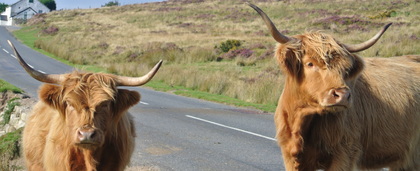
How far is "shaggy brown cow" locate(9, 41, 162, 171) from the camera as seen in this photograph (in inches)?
170

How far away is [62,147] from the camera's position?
4.64 metres

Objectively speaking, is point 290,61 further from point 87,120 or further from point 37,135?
point 37,135

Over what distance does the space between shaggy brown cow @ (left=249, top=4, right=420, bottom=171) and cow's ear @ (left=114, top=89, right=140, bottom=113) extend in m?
1.41

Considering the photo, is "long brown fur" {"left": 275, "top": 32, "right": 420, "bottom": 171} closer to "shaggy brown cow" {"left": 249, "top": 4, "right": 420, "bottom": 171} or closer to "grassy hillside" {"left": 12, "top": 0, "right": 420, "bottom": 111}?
"shaggy brown cow" {"left": 249, "top": 4, "right": 420, "bottom": 171}

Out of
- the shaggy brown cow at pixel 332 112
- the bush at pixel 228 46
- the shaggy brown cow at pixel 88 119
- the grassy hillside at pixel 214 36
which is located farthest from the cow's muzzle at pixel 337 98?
the bush at pixel 228 46

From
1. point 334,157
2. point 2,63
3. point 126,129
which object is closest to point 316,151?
point 334,157

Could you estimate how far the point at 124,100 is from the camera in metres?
4.64

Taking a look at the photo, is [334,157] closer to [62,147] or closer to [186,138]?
[62,147]

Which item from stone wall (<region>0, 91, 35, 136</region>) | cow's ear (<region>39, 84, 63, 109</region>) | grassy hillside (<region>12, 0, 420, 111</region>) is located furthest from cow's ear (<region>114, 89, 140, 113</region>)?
grassy hillside (<region>12, 0, 420, 111</region>)

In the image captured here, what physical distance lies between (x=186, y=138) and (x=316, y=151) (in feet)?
16.5

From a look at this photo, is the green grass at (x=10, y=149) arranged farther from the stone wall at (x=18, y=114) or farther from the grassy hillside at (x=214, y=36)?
the grassy hillside at (x=214, y=36)

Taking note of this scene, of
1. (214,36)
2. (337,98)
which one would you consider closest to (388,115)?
(337,98)

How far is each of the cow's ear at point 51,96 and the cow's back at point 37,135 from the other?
0.54 metres

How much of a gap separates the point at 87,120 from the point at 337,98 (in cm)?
210
